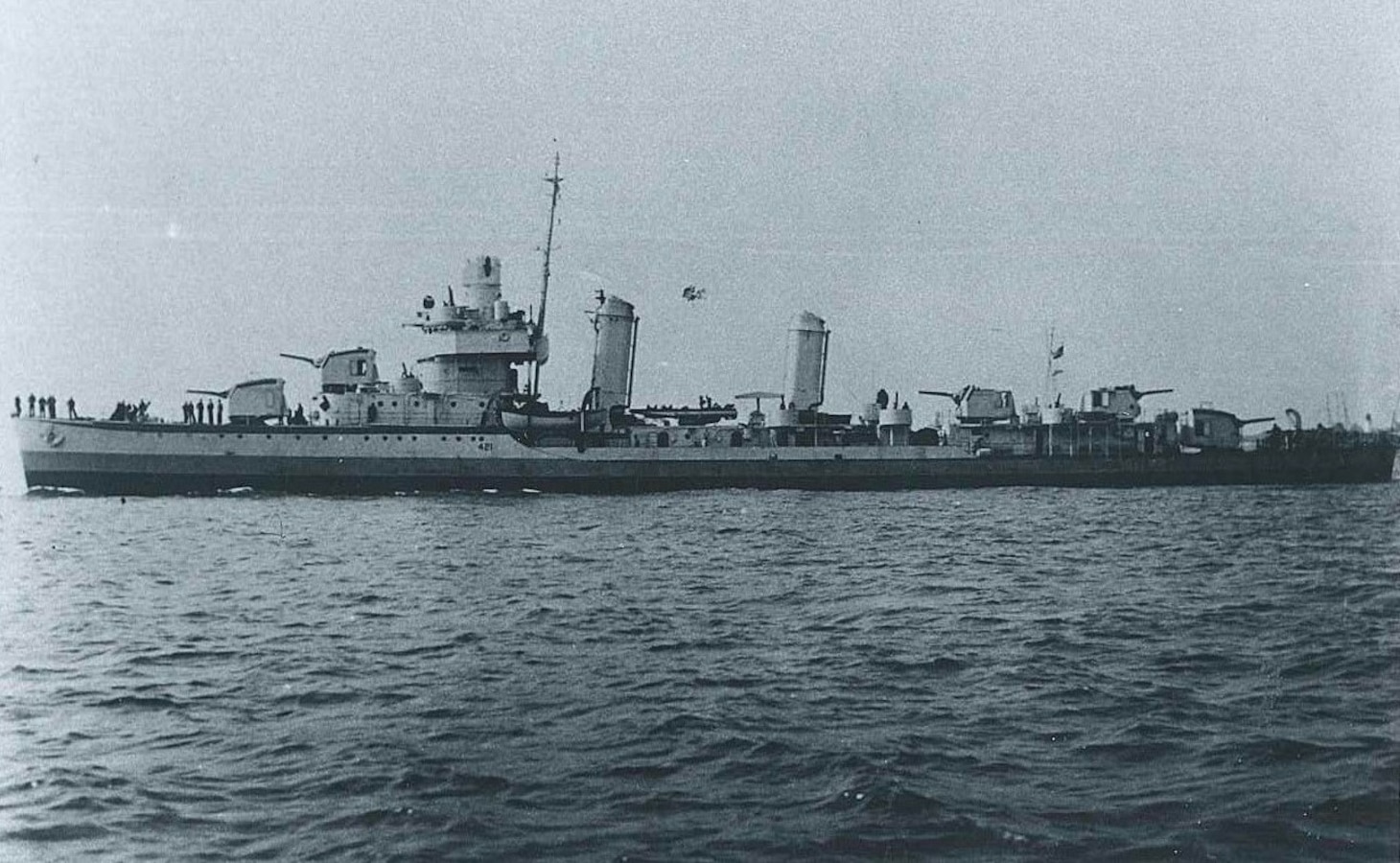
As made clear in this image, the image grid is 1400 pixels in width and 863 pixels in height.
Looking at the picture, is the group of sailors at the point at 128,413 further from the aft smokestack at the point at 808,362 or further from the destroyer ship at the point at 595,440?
the aft smokestack at the point at 808,362

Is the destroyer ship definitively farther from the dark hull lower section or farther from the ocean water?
the ocean water

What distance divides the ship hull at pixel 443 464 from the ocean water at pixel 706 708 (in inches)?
808

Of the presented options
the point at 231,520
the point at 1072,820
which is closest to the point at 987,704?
the point at 1072,820

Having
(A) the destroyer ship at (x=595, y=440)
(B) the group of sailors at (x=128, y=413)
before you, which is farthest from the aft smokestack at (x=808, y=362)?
(B) the group of sailors at (x=128, y=413)

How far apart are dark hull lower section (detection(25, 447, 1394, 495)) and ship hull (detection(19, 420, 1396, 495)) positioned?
42 millimetres

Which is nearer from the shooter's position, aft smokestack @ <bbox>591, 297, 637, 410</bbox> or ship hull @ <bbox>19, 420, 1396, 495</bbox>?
ship hull @ <bbox>19, 420, 1396, 495</bbox>

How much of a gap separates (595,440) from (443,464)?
6.45 m

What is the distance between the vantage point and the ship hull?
40406 millimetres

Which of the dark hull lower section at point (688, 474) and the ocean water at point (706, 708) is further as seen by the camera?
the dark hull lower section at point (688, 474)

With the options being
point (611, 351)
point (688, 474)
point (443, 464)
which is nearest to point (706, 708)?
point (443, 464)

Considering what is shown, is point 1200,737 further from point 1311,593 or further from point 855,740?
point 1311,593

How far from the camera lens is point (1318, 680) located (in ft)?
32.5

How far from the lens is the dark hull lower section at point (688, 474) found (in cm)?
4041

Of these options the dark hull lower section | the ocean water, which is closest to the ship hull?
the dark hull lower section
